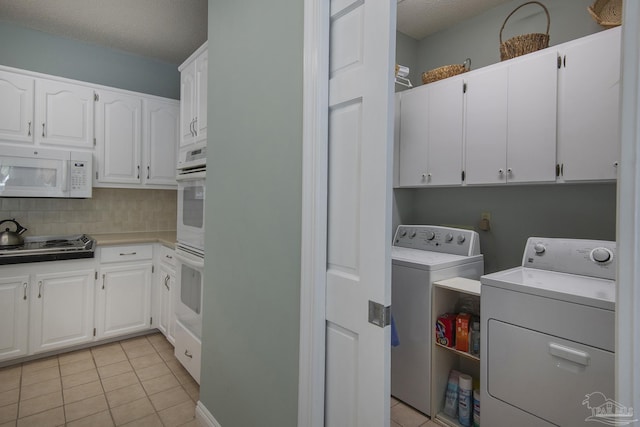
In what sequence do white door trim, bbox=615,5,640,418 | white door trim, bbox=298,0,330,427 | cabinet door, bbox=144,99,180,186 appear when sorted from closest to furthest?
white door trim, bbox=615,5,640,418, white door trim, bbox=298,0,330,427, cabinet door, bbox=144,99,180,186

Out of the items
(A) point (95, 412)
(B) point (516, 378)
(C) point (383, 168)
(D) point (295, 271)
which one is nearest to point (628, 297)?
(C) point (383, 168)

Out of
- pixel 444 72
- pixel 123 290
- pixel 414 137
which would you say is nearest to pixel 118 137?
pixel 123 290

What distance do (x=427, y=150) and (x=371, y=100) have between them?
1756mm

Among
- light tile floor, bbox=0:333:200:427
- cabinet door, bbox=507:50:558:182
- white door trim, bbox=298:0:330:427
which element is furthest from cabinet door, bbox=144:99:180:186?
cabinet door, bbox=507:50:558:182

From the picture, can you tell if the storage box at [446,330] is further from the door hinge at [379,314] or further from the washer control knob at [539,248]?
the door hinge at [379,314]

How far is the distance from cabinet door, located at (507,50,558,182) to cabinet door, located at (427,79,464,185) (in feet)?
1.13

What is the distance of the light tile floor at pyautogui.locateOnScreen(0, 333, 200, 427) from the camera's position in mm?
1974

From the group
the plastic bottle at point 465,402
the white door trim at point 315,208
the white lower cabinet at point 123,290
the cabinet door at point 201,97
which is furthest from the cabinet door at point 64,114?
the plastic bottle at point 465,402

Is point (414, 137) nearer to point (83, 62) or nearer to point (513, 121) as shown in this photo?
point (513, 121)

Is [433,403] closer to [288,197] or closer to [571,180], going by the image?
[571,180]

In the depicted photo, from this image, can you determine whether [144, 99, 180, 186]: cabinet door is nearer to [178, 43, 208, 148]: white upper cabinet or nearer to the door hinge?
[178, 43, 208, 148]: white upper cabinet

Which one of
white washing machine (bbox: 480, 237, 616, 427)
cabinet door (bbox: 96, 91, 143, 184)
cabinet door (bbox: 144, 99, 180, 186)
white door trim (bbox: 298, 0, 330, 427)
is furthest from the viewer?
cabinet door (bbox: 144, 99, 180, 186)

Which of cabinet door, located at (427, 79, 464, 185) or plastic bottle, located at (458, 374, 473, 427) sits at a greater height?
cabinet door, located at (427, 79, 464, 185)

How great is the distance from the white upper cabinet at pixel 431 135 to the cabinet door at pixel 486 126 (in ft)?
0.24
